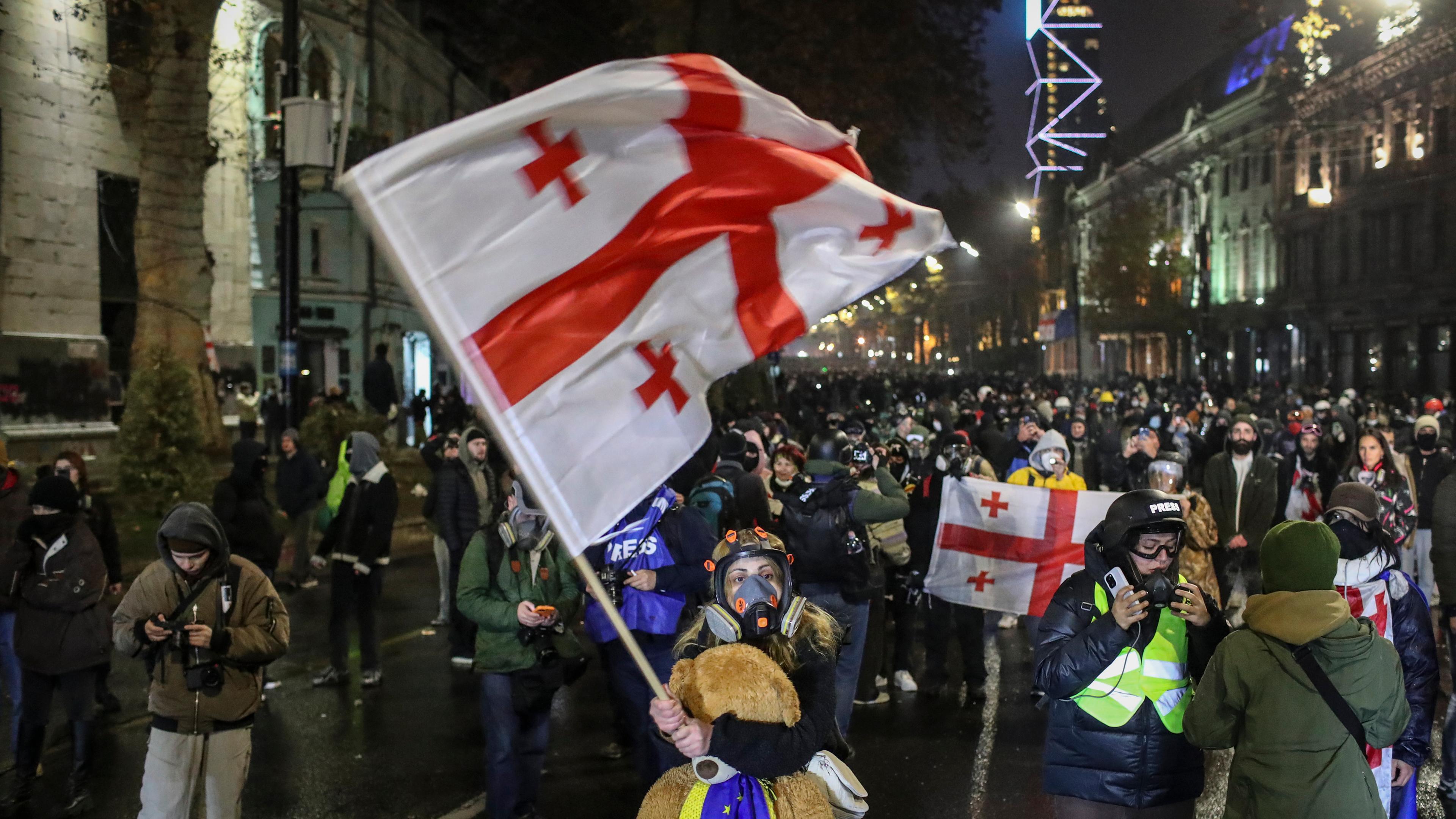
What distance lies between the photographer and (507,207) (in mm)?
3426

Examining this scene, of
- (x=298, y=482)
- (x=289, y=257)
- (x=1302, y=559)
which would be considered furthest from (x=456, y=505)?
(x=1302, y=559)

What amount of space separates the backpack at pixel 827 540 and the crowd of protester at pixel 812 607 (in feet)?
0.05

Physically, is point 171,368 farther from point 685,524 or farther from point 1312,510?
point 1312,510

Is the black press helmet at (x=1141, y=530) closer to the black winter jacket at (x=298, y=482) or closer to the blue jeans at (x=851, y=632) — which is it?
the blue jeans at (x=851, y=632)

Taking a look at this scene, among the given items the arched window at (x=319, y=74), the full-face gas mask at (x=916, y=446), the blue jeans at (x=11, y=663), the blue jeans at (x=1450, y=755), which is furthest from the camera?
the arched window at (x=319, y=74)

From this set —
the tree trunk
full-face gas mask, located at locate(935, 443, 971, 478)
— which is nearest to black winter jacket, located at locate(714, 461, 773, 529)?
full-face gas mask, located at locate(935, 443, 971, 478)

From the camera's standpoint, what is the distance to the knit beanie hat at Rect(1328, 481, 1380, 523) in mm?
5086

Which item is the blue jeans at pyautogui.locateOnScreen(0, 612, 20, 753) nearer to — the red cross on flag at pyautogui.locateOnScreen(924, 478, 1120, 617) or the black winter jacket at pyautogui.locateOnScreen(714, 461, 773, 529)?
the black winter jacket at pyautogui.locateOnScreen(714, 461, 773, 529)

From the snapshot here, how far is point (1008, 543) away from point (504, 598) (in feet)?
13.3

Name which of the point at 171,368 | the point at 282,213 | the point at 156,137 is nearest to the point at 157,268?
the point at 156,137

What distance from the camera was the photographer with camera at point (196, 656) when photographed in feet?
16.4

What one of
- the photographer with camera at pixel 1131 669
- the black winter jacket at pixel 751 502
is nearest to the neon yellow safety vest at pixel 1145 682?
the photographer with camera at pixel 1131 669

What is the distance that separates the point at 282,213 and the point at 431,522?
407cm

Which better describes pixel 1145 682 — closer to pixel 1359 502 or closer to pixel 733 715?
pixel 733 715
